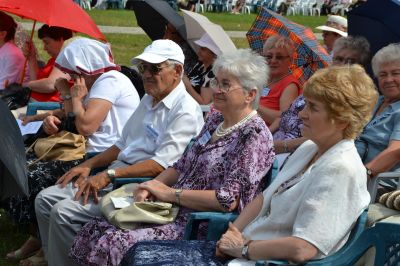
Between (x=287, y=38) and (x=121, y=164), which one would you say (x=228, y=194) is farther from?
(x=287, y=38)

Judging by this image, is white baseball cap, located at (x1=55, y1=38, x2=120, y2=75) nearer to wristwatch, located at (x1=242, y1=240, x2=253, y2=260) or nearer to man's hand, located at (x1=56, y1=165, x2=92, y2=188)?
man's hand, located at (x1=56, y1=165, x2=92, y2=188)

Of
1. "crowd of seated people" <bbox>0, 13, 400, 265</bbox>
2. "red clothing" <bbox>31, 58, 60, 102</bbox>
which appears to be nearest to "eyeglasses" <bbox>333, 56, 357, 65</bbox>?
"crowd of seated people" <bbox>0, 13, 400, 265</bbox>

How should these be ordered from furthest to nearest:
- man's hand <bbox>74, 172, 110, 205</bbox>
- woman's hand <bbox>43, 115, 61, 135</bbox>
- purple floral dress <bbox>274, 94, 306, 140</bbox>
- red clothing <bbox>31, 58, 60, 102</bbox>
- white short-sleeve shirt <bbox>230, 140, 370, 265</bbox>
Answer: red clothing <bbox>31, 58, 60, 102</bbox>
woman's hand <bbox>43, 115, 61, 135</bbox>
purple floral dress <bbox>274, 94, 306, 140</bbox>
man's hand <bbox>74, 172, 110, 205</bbox>
white short-sleeve shirt <bbox>230, 140, 370, 265</bbox>

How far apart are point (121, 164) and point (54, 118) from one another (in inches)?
31.4

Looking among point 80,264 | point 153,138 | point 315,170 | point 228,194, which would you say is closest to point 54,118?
point 153,138

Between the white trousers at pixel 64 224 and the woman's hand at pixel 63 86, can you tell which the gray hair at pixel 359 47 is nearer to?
the woman's hand at pixel 63 86

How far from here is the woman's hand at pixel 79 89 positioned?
5582mm

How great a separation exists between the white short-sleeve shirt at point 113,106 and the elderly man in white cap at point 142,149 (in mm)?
305

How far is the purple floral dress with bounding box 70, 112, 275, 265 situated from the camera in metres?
4.17

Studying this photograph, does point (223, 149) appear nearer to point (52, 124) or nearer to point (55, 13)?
point (52, 124)

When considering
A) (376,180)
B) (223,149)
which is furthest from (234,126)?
(376,180)

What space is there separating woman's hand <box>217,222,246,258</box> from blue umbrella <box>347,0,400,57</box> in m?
2.20

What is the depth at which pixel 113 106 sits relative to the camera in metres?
5.58

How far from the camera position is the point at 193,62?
7.20 m
